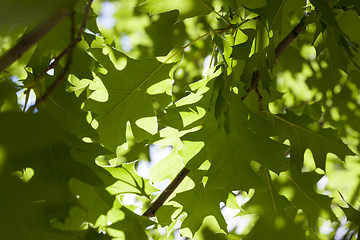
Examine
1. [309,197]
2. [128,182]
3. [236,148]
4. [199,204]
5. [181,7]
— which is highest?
[181,7]

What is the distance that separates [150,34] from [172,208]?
1.54m

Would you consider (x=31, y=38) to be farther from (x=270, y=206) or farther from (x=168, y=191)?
(x=270, y=206)

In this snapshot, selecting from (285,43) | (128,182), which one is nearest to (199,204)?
(128,182)

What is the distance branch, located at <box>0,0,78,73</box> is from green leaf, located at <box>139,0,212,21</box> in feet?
1.98

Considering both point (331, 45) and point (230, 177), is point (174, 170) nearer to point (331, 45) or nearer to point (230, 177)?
point (230, 177)

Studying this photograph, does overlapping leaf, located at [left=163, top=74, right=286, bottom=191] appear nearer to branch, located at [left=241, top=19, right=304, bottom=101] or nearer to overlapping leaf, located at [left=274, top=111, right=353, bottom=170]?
branch, located at [left=241, top=19, right=304, bottom=101]

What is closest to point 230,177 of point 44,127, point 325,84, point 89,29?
point 44,127

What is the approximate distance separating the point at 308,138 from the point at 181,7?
2.60ft

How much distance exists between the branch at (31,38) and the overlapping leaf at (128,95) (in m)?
0.64

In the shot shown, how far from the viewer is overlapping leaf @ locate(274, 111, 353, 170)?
4.26 feet

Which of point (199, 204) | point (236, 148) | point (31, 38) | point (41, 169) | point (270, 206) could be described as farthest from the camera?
point (270, 206)

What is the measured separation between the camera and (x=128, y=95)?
4.34 ft

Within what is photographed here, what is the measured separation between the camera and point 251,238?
0.48 metres

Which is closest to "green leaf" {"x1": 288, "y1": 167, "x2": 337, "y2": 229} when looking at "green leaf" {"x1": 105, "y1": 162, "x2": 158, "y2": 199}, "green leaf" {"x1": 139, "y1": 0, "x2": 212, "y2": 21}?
"green leaf" {"x1": 105, "y1": 162, "x2": 158, "y2": 199}
